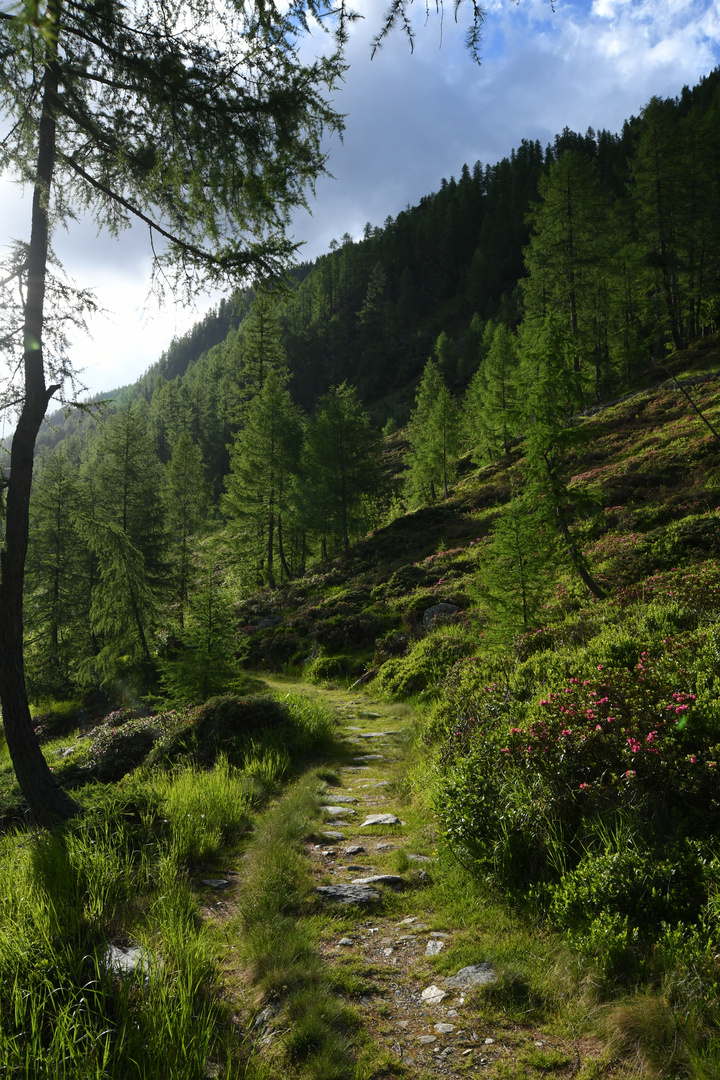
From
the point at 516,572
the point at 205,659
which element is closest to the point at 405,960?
the point at 516,572

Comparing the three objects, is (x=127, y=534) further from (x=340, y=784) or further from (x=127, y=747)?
(x=340, y=784)

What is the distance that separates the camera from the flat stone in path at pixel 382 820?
17.9 feet

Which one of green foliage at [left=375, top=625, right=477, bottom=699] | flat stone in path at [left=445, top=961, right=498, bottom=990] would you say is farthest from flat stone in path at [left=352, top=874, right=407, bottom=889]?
green foliage at [left=375, top=625, right=477, bottom=699]

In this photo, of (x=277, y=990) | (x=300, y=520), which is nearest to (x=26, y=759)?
(x=277, y=990)

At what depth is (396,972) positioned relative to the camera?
312 centimetres

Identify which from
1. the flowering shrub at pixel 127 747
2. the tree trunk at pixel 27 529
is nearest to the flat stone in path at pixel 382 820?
the tree trunk at pixel 27 529

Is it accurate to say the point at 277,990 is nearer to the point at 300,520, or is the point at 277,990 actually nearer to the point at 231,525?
the point at 300,520

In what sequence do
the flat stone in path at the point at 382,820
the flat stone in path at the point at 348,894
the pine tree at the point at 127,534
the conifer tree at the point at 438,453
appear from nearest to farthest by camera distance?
the flat stone in path at the point at 348,894 → the flat stone in path at the point at 382,820 → the pine tree at the point at 127,534 → the conifer tree at the point at 438,453

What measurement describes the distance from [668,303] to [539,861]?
41.2 metres

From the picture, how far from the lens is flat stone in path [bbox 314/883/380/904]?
12.9 ft

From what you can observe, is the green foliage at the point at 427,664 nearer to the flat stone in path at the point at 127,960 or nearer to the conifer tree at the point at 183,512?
the flat stone in path at the point at 127,960

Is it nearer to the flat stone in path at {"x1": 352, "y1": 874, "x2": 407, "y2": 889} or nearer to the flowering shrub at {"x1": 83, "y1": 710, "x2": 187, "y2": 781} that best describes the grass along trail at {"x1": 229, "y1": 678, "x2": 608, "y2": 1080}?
the flat stone in path at {"x1": 352, "y1": 874, "x2": 407, "y2": 889}

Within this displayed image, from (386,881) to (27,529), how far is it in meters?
5.32

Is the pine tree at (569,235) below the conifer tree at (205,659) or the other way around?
the other way around
